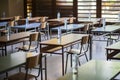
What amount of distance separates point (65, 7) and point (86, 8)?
963 millimetres

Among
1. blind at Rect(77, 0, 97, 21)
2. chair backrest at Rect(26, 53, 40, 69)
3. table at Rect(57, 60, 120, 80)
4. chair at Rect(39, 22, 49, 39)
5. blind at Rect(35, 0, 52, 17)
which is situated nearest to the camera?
table at Rect(57, 60, 120, 80)

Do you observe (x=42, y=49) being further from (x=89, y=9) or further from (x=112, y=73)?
(x=89, y=9)

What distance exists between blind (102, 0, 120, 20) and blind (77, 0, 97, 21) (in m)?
0.43

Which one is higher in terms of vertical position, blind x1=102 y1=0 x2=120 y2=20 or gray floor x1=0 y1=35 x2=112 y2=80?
blind x1=102 y1=0 x2=120 y2=20

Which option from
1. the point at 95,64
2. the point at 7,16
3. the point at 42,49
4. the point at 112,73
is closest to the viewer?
the point at 112,73

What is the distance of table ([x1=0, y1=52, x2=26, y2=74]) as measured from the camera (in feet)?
11.8

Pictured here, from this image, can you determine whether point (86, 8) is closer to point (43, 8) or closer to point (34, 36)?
point (43, 8)

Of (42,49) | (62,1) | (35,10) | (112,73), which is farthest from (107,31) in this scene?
(35,10)

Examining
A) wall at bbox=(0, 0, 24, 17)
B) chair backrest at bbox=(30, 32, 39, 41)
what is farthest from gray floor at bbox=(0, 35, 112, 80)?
wall at bbox=(0, 0, 24, 17)

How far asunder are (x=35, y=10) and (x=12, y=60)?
9574 millimetres

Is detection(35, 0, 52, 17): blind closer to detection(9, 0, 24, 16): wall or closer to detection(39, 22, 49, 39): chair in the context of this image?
detection(9, 0, 24, 16): wall

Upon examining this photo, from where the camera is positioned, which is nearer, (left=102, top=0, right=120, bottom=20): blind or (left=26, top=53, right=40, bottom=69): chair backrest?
(left=26, top=53, right=40, bottom=69): chair backrest

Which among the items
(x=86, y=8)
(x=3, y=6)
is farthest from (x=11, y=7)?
(x=86, y=8)

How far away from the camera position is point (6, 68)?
359 centimetres
